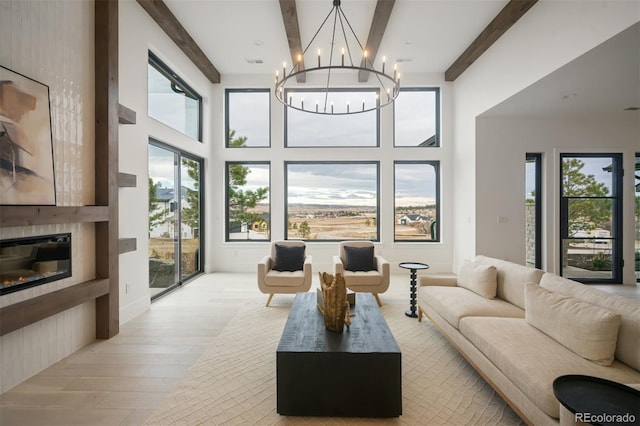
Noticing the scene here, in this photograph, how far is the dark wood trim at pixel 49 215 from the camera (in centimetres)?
218

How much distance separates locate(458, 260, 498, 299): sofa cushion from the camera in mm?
3088

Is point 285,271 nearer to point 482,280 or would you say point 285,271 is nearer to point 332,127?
point 482,280

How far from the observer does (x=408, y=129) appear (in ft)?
20.7

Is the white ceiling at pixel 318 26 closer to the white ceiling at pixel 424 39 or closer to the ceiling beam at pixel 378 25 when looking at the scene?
the white ceiling at pixel 424 39

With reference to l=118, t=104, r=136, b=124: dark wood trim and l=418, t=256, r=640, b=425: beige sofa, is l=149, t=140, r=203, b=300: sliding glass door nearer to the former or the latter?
l=118, t=104, r=136, b=124: dark wood trim

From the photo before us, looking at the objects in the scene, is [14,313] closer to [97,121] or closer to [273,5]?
[97,121]

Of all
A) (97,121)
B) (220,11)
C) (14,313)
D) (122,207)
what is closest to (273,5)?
(220,11)

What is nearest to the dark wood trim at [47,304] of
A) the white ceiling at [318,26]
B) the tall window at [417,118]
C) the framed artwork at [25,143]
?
the framed artwork at [25,143]

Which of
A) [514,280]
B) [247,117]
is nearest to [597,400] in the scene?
[514,280]

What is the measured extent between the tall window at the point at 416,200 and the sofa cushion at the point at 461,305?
9.79ft

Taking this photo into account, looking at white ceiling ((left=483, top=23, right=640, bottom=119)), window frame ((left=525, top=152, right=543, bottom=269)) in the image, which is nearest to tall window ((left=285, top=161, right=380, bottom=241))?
white ceiling ((left=483, top=23, right=640, bottom=119))

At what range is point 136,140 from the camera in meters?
3.82

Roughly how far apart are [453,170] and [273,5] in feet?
14.2

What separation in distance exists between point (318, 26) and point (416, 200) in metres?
3.71
